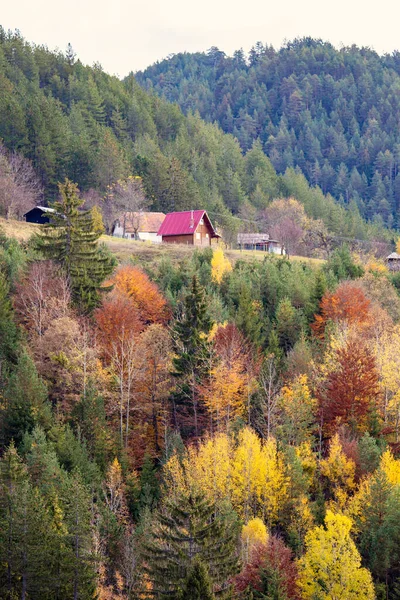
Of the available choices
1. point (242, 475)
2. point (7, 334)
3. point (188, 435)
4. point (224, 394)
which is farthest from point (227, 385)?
point (7, 334)

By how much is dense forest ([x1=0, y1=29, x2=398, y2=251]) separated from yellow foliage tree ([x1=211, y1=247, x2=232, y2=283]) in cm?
2773

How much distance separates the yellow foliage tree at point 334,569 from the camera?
39.0m

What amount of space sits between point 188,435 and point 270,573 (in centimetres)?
1730

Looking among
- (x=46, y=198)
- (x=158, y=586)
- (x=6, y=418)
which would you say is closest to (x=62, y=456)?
(x=6, y=418)

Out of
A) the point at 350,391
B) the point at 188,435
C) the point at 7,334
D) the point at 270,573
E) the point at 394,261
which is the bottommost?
the point at 270,573

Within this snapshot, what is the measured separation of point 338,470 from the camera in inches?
1861

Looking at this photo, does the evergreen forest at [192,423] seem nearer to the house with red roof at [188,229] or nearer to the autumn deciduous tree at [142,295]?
the autumn deciduous tree at [142,295]

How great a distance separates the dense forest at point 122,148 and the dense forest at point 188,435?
3562cm

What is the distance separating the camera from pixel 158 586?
114ft

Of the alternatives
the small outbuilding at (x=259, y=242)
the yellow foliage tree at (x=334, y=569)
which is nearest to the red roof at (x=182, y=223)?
the small outbuilding at (x=259, y=242)

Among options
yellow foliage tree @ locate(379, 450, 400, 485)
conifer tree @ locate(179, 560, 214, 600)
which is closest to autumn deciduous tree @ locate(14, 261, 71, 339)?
yellow foliage tree @ locate(379, 450, 400, 485)

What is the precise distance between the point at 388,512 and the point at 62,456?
18.2 metres

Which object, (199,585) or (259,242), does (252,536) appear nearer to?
(199,585)

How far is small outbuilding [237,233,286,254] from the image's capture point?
347 feet
